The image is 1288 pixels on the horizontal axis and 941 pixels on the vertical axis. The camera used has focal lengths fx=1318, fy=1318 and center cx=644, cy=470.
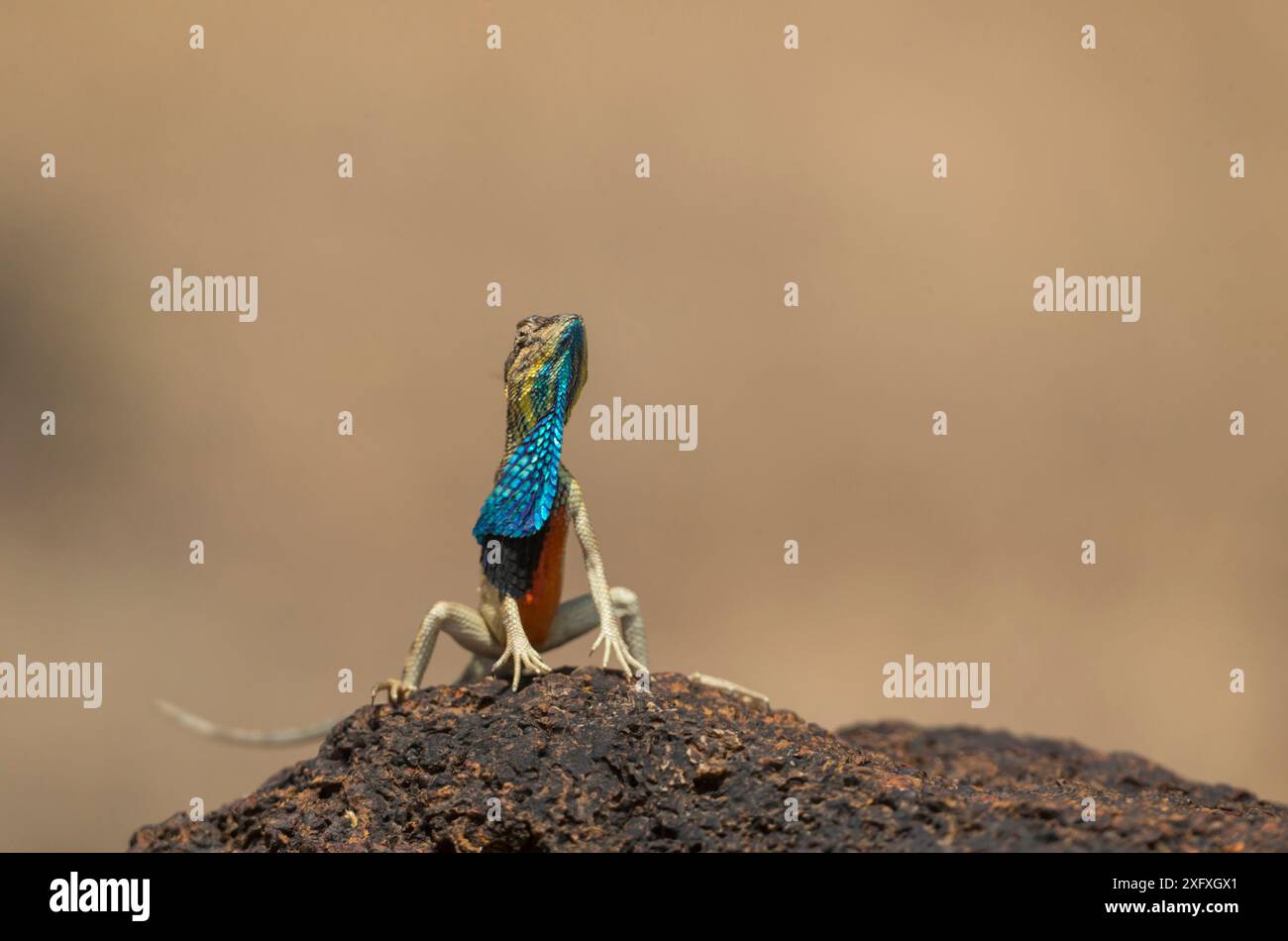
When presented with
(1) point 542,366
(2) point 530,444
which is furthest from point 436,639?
(1) point 542,366

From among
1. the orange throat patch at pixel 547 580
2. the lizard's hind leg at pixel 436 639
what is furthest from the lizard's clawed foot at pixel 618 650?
the lizard's hind leg at pixel 436 639

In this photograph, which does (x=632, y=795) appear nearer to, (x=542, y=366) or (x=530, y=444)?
(x=530, y=444)

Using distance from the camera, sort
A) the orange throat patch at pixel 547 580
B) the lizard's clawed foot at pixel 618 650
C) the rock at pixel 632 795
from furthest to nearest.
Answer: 1. the orange throat patch at pixel 547 580
2. the lizard's clawed foot at pixel 618 650
3. the rock at pixel 632 795

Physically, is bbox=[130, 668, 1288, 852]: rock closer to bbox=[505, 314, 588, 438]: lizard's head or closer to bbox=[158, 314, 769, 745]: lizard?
bbox=[158, 314, 769, 745]: lizard

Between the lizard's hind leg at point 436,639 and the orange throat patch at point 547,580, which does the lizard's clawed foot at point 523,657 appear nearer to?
the orange throat patch at point 547,580

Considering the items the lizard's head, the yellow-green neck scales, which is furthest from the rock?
the lizard's head
